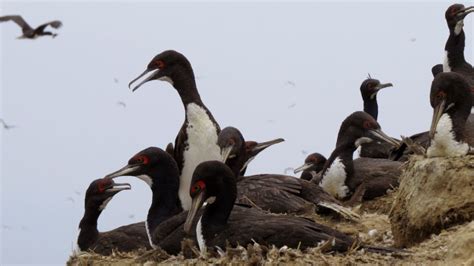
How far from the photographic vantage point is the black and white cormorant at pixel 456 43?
61.5 ft

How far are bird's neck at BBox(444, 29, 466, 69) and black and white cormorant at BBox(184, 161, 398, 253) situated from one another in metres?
6.26

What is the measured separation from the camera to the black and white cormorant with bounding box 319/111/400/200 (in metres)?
17.9

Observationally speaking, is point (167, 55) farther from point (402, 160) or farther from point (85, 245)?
point (402, 160)

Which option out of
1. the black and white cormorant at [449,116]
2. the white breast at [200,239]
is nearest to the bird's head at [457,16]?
the black and white cormorant at [449,116]

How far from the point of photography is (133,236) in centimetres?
1586

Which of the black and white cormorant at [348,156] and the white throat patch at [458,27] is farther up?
the white throat patch at [458,27]

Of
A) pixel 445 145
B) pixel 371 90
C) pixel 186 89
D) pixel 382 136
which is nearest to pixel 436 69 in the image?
pixel 371 90

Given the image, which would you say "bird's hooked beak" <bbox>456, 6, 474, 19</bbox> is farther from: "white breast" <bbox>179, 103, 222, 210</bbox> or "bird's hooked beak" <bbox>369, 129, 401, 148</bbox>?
"white breast" <bbox>179, 103, 222, 210</bbox>

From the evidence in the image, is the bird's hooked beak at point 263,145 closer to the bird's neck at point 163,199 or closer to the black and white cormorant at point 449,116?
the bird's neck at point 163,199

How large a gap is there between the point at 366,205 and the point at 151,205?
12.2 ft

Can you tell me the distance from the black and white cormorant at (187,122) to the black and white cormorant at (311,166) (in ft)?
15.8

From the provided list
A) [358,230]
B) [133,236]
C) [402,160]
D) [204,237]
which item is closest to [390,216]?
[358,230]

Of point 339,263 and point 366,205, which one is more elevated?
point 339,263

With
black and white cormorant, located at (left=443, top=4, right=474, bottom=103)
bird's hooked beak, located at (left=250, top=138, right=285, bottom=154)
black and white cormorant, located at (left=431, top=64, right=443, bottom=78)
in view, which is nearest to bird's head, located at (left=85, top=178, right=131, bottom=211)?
bird's hooked beak, located at (left=250, top=138, right=285, bottom=154)
